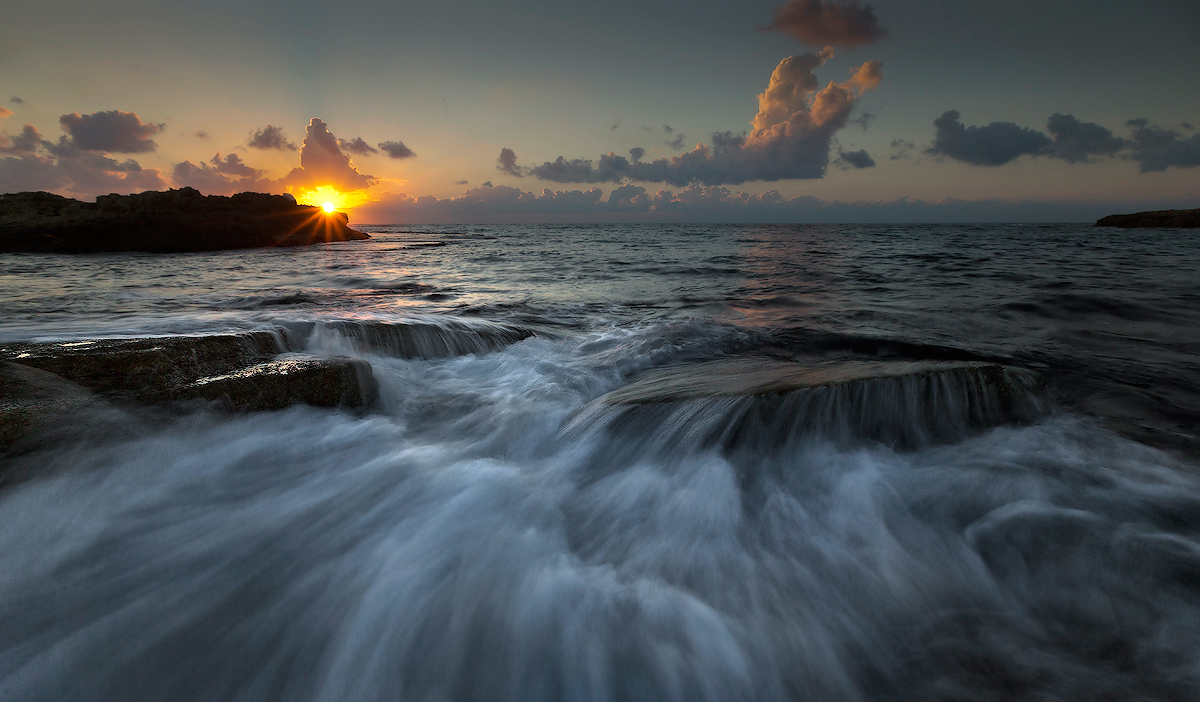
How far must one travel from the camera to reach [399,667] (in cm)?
169

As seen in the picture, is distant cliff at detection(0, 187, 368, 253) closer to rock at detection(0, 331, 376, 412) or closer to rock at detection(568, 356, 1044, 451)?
rock at detection(0, 331, 376, 412)

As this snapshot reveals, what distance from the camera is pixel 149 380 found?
2.81 meters

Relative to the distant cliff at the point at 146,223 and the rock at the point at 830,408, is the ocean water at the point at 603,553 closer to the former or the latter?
the rock at the point at 830,408

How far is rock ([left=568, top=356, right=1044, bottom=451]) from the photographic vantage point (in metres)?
3.10

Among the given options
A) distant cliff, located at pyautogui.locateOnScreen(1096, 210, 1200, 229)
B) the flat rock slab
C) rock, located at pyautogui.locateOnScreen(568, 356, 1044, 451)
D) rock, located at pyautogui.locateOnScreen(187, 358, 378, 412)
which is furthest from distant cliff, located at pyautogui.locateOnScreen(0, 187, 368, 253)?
distant cliff, located at pyautogui.locateOnScreen(1096, 210, 1200, 229)

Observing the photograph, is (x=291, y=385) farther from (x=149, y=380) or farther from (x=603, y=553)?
(x=603, y=553)

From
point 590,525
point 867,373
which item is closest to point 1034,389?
point 867,373

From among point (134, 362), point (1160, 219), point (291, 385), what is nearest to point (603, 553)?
point (291, 385)

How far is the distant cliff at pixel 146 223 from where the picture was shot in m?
23.9

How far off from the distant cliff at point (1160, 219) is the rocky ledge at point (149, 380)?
9023 cm

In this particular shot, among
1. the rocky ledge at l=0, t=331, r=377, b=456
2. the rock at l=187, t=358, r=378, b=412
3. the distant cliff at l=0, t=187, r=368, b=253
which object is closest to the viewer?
the rocky ledge at l=0, t=331, r=377, b=456

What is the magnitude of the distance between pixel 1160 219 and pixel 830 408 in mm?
95632

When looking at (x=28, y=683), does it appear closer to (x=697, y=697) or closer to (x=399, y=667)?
(x=399, y=667)

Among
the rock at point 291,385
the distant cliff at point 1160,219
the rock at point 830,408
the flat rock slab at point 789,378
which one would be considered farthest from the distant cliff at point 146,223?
the distant cliff at point 1160,219
